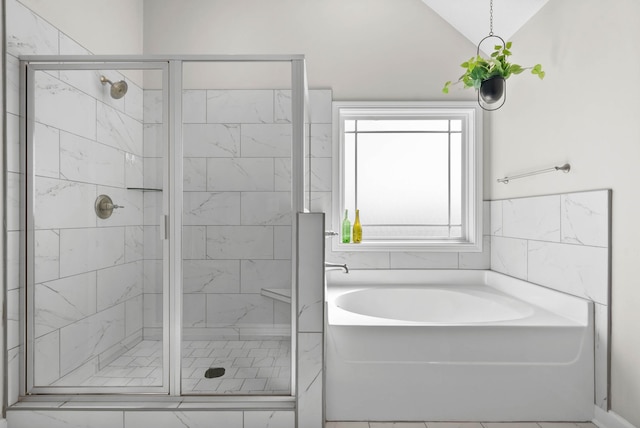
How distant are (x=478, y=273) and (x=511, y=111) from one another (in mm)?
1156

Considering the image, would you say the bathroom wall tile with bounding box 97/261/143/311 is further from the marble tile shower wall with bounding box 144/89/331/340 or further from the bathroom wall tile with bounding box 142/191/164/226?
the bathroom wall tile with bounding box 142/191/164/226

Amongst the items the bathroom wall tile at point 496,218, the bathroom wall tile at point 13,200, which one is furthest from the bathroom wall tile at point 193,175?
the bathroom wall tile at point 496,218

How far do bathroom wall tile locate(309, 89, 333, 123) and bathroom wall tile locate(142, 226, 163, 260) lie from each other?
148 cm

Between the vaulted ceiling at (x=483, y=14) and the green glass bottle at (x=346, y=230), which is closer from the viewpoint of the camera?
the vaulted ceiling at (x=483, y=14)

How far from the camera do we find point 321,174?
2.97 m

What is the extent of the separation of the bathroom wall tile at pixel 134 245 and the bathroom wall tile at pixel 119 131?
1.21ft

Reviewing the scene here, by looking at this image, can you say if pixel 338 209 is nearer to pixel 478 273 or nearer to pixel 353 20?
pixel 478 273

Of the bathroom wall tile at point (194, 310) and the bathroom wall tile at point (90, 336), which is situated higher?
the bathroom wall tile at point (194, 310)

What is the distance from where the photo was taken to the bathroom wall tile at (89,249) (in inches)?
75.5

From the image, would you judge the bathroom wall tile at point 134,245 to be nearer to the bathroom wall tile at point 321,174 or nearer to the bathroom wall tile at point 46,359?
the bathroom wall tile at point 46,359

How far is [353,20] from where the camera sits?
301 centimetres

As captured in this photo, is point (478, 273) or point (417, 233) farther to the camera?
point (417, 233)

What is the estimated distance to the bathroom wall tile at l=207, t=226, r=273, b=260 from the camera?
1.91 metres

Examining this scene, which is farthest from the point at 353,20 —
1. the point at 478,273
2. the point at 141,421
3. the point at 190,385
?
the point at 141,421
